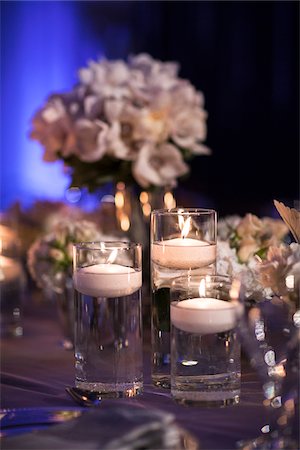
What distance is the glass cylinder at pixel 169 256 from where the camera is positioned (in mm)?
1137

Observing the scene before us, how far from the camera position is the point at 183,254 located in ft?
3.72

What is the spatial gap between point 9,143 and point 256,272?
3384mm

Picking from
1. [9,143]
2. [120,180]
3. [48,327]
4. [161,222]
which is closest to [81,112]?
[120,180]

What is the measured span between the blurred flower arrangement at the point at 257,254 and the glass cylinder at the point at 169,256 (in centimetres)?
6

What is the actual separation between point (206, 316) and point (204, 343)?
0.13 feet

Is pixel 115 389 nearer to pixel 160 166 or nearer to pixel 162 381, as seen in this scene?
pixel 162 381

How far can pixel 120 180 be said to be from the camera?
1.94 metres

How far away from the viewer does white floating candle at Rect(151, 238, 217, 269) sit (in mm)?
1135

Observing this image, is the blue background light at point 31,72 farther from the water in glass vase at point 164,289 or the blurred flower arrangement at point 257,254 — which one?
the water in glass vase at point 164,289

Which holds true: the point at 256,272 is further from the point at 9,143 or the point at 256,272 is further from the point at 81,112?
the point at 9,143

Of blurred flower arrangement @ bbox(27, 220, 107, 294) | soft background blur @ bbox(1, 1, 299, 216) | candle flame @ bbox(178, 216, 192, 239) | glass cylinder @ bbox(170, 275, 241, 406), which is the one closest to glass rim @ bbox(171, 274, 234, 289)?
glass cylinder @ bbox(170, 275, 241, 406)

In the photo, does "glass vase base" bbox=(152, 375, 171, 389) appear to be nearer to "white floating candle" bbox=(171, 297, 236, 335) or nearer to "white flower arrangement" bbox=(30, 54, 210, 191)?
"white floating candle" bbox=(171, 297, 236, 335)

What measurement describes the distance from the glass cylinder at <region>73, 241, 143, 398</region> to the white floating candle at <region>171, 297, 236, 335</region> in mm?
97

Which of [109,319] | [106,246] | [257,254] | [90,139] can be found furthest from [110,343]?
[90,139]
